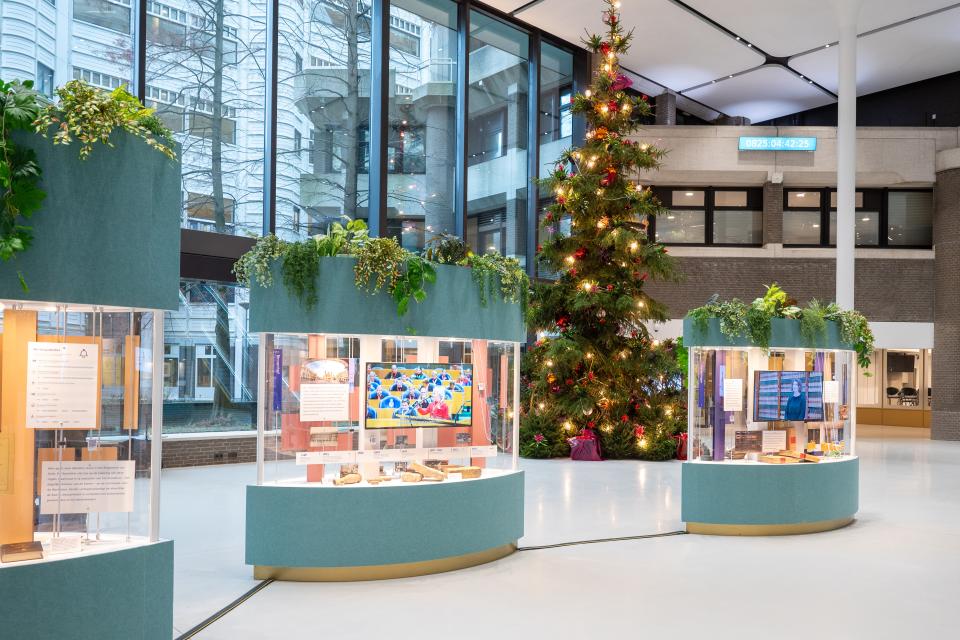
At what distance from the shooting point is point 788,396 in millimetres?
7977

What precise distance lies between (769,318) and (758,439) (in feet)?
3.72

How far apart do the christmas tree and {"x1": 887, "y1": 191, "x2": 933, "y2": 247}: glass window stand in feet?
30.8

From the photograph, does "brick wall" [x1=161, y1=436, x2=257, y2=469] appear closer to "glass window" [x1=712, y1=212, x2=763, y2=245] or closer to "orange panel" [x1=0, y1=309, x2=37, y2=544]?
"orange panel" [x1=0, y1=309, x2=37, y2=544]

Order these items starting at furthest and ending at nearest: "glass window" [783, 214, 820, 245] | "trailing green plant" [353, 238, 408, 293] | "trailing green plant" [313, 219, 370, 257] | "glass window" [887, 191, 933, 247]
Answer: "glass window" [783, 214, 820, 245] → "glass window" [887, 191, 933, 247] → "trailing green plant" [313, 219, 370, 257] → "trailing green plant" [353, 238, 408, 293]

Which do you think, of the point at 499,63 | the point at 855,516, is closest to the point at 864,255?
the point at 499,63

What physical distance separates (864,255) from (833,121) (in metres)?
4.79

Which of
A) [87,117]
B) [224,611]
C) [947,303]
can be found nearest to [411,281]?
[224,611]

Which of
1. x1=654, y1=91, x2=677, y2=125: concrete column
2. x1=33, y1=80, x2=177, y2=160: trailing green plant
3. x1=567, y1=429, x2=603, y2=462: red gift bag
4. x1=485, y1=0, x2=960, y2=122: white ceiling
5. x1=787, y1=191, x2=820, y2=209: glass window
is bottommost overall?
x1=567, y1=429, x2=603, y2=462: red gift bag

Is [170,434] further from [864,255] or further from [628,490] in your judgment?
[864,255]

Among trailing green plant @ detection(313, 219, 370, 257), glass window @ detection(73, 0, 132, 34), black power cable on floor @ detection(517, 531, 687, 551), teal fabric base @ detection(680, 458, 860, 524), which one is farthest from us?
glass window @ detection(73, 0, 132, 34)

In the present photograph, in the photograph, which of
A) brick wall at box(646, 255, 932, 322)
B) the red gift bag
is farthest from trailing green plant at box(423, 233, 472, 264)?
brick wall at box(646, 255, 932, 322)

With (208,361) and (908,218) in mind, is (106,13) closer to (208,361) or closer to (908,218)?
(208,361)

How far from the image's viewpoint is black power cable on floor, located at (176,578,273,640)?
4748mm

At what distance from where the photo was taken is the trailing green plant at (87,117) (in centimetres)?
379
